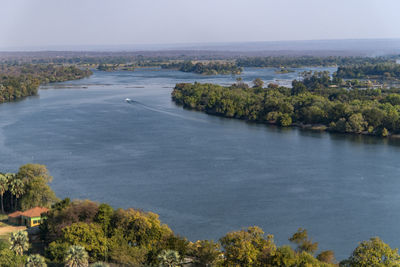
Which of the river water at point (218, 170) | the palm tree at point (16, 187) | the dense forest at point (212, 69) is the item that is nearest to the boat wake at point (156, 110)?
the river water at point (218, 170)

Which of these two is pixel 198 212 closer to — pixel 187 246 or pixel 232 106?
pixel 187 246

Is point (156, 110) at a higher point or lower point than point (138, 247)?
higher

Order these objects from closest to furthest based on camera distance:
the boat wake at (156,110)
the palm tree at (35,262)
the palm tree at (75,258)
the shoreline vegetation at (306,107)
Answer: the palm tree at (35,262) → the palm tree at (75,258) → the shoreline vegetation at (306,107) → the boat wake at (156,110)

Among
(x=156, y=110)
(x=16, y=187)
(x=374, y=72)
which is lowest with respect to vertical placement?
(x=16, y=187)

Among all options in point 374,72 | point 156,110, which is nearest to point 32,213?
point 156,110

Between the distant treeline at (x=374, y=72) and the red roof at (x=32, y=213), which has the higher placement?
the distant treeline at (x=374, y=72)

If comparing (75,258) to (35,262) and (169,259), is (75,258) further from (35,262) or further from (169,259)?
(169,259)

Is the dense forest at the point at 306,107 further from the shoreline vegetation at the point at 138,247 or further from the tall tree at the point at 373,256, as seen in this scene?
the tall tree at the point at 373,256
